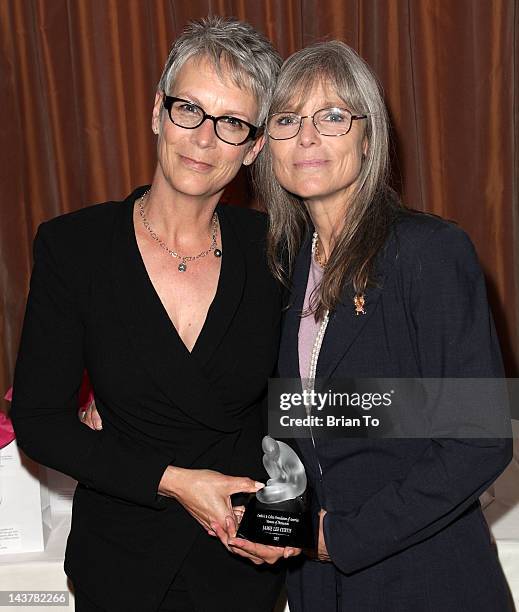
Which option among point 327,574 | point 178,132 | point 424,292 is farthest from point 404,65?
point 327,574

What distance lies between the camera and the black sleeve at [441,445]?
1261 millimetres

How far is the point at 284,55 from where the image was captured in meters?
2.59

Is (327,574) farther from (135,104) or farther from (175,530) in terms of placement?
(135,104)

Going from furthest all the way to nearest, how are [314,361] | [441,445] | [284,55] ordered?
[284,55] → [314,361] → [441,445]

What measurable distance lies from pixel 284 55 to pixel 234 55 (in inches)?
44.4

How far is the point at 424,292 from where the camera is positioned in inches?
50.6

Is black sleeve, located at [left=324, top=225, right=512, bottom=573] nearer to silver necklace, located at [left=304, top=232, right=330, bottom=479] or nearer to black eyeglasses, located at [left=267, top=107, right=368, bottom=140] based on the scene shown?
silver necklace, located at [left=304, top=232, right=330, bottom=479]

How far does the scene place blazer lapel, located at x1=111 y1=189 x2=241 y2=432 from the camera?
1.46 m

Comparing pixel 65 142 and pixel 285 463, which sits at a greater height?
pixel 65 142

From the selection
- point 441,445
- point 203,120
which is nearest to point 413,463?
point 441,445

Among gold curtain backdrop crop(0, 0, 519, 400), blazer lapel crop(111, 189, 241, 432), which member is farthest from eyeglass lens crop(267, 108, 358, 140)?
gold curtain backdrop crop(0, 0, 519, 400)

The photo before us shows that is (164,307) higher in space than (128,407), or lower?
higher

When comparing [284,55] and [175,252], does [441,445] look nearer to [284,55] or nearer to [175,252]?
[175,252]

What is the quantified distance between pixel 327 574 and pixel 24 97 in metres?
1.87
